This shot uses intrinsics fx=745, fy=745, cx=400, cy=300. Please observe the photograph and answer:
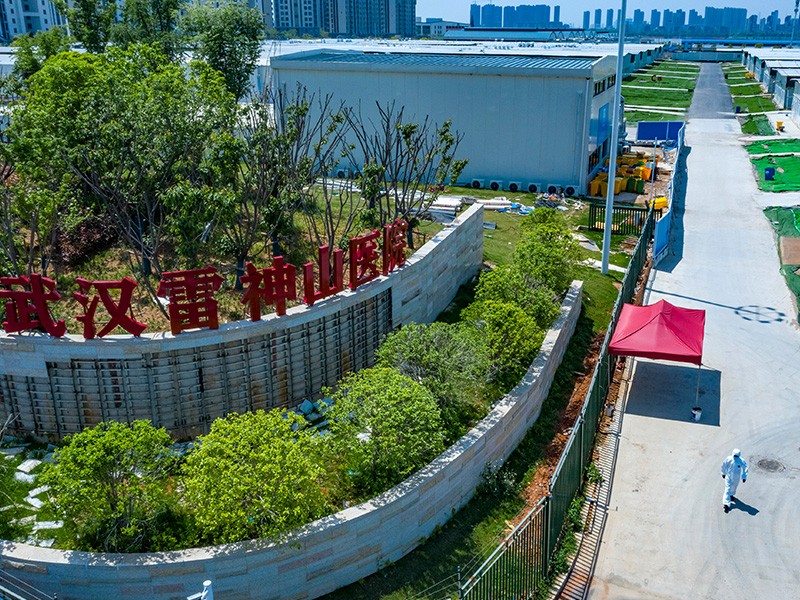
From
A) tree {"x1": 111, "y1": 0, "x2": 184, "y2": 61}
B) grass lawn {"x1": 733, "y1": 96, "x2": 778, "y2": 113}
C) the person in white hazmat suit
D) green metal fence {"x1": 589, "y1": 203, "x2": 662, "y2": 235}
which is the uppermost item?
tree {"x1": 111, "y1": 0, "x2": 184, "y2": 61}

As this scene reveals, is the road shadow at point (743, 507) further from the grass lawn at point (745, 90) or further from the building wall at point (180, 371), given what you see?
the grass lawn at point (745, 90)

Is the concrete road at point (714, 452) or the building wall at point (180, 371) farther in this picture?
the building wall at point (180, 371)

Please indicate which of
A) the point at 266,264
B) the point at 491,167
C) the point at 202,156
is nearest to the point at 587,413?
the point at 266,264

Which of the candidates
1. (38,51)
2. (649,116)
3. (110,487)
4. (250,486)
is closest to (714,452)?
(250,486)

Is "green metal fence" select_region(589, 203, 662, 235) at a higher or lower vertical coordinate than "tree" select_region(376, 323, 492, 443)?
lower

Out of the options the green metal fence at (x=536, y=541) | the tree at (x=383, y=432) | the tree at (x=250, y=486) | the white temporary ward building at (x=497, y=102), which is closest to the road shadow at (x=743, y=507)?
the green metal fence at (x=536, y=541)

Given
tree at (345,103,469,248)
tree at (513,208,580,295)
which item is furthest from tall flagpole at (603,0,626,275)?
tree at (345,103,469,248)

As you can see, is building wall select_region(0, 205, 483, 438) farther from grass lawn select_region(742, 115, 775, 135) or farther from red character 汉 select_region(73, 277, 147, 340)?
grass lawn select_region(742, 115, 775, 135)
